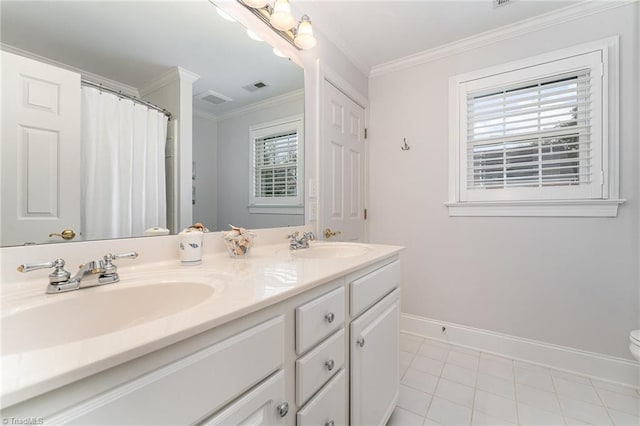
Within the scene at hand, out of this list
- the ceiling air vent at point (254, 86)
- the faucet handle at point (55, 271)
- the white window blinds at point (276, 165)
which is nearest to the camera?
the faucet handle at point (55, 271)

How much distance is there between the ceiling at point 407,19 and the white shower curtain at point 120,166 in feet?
4.36

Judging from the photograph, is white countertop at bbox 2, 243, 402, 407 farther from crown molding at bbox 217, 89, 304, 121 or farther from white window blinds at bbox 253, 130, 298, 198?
crown molding at bbox 217, 89, 304, 121

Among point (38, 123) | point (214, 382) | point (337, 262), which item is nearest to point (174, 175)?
point (38, 123)

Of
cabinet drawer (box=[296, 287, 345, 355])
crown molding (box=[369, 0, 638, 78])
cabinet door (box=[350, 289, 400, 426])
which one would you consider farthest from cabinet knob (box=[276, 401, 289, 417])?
crown molding (box=[369, 0, 638, 78])

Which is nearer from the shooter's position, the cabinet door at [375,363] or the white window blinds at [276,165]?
the cabinet door at [375,363]

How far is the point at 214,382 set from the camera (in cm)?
53

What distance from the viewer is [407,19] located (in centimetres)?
190

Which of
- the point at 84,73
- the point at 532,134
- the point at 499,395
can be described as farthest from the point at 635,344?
the point at 84,73

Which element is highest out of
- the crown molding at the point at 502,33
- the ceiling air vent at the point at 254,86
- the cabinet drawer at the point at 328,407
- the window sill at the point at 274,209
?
the crown molding at the point at 502,33

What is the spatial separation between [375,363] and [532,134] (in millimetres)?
1891

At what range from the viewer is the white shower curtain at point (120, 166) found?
34.2 inches

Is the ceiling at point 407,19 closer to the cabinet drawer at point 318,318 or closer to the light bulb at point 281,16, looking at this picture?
the light bulb at point 281,16

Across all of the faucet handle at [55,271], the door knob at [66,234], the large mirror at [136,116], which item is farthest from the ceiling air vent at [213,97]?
the faucet handle at [55,271]

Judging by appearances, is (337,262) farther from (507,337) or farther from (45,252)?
(507,337)
